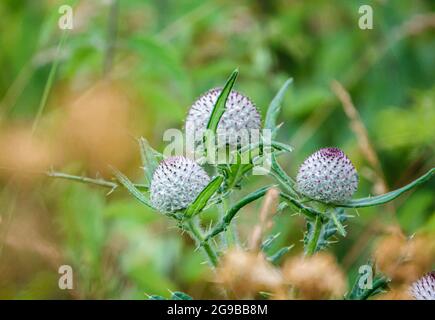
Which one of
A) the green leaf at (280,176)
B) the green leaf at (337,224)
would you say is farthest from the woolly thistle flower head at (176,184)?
the green leaf at (337,224)

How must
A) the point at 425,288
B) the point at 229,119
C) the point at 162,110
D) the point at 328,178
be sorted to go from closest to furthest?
the point at 425,288, the point at 328,178, the point at 229,119, the point at 162,110

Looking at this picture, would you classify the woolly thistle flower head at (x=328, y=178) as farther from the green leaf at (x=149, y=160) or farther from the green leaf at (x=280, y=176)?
the green leaf at (x=149, y=160)

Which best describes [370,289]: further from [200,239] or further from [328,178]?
[200,239]

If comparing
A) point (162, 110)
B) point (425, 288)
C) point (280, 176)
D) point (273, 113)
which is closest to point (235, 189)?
point (280, 176)

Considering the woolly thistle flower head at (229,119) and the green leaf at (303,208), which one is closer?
the green leaf at (303,208)
